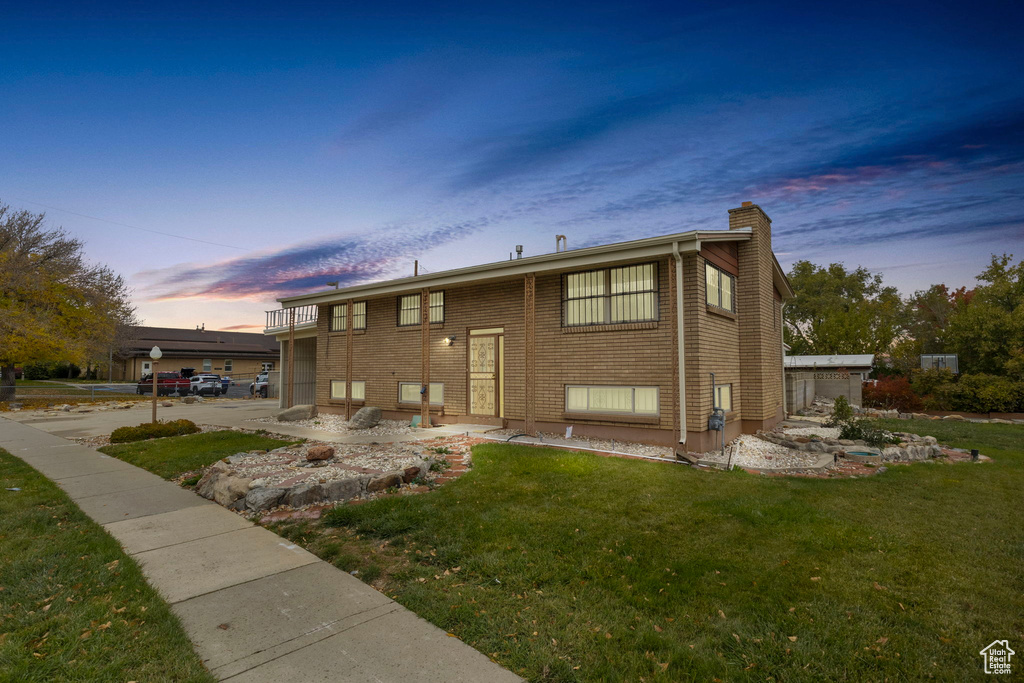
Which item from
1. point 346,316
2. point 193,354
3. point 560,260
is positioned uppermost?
point 560,260

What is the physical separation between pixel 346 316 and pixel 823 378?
72.9 ft

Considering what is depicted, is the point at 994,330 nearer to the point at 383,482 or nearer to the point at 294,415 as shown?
the point at 383,482

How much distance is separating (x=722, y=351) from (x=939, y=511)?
5.94 metres

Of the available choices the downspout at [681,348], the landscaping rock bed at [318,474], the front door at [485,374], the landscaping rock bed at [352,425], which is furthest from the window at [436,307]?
the downspout at [681,348]

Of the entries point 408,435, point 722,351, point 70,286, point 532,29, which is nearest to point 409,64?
point 532,29

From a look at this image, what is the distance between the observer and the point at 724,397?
1180cm

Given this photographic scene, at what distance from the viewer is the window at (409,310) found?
52.4 feet

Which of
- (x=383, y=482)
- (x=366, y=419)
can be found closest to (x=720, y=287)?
(x=383, y=482)

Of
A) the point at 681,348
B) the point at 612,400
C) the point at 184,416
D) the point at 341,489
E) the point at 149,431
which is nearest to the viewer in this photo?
the point at 341,489

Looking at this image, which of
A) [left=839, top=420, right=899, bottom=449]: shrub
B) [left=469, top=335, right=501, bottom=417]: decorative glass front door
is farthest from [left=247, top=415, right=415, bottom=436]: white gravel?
[left=839, top=420, right=899, bottom=449]: shrub

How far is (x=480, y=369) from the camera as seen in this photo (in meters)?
14.1

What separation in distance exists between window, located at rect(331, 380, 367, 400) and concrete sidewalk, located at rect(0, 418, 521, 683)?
33.9ft

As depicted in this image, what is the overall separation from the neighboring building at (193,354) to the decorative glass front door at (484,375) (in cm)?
3736

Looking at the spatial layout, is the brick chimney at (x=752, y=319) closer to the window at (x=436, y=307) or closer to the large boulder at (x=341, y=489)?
the window at (x=436, y=307)
